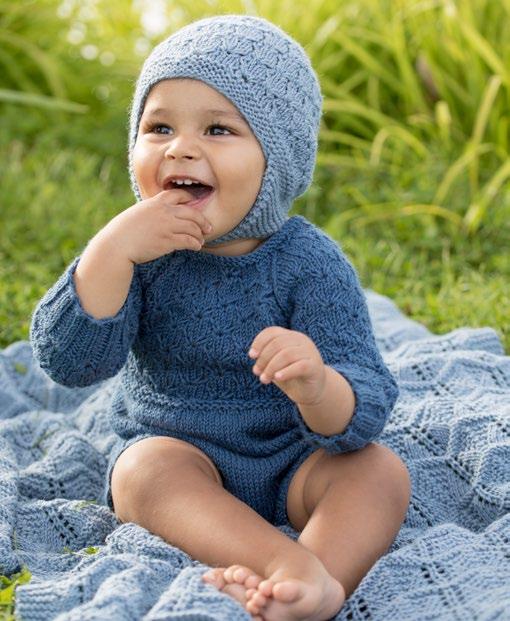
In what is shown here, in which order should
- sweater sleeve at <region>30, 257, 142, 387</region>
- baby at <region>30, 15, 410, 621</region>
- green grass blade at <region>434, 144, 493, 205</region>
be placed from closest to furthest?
baby at <region>30, 15, 410, 621</region> → sweater sleeve at <region>30, 257, 142, 387</region> → green grass blade at <region>434, 144, 493, 205</region>

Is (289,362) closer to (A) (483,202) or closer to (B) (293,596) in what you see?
(B) (293,596)

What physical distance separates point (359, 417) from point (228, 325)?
35cm

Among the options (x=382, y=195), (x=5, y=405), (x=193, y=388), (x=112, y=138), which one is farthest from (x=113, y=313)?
(x=112, y=138)

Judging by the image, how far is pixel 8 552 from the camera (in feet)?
7.39

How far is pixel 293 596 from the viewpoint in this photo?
6.31ft

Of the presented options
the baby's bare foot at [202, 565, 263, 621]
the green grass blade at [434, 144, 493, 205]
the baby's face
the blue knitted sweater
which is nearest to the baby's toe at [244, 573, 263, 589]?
the baby's bare foot at [202, 565, 263, 621]

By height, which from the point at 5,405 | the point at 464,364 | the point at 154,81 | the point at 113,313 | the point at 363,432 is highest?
the point at 154,81

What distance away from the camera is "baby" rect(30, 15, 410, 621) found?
87.3 inches

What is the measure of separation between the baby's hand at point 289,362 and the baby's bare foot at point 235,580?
1.09 ft

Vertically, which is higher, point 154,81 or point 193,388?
point 154,81

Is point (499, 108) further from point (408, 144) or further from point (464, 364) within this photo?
point (464, 364)

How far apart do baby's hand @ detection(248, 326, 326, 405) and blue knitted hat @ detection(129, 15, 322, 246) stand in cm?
41

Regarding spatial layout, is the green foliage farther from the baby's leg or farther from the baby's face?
the baby's face

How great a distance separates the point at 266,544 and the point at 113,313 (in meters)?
0.59
